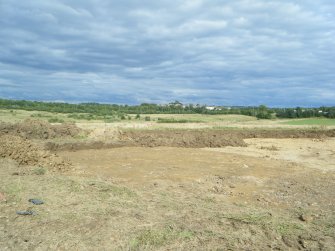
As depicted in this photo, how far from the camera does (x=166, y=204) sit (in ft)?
25.1

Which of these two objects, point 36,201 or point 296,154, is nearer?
point 36,201

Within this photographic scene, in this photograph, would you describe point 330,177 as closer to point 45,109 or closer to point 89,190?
point 89,190

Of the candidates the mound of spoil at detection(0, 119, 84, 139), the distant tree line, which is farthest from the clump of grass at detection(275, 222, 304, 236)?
the distant tree line

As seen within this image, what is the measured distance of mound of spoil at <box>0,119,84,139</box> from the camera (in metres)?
22.6

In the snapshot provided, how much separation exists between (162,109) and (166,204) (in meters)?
57.0

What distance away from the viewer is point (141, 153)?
60.8ft

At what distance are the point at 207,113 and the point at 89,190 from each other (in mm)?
52651

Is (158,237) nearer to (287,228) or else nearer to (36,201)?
(287,228)

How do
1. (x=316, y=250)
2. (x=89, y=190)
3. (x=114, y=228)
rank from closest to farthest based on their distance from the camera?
(x=316, y=250) < (x=114, y=228) < (x=89, y=190)

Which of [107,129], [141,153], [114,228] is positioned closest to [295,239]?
[114,228]

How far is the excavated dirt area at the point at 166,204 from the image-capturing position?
5648mm

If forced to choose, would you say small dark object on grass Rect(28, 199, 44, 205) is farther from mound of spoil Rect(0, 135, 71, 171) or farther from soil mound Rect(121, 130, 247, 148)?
soil mound Rect(121, 130, 247, 148)

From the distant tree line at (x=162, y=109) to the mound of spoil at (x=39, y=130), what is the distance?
26587mm

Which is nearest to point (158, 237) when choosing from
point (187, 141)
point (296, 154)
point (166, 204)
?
point (166, 204)
